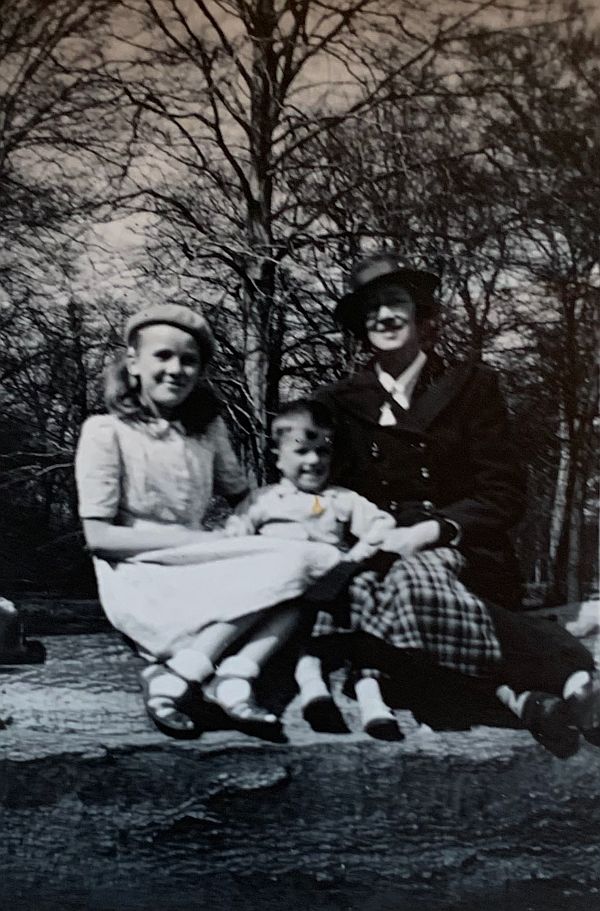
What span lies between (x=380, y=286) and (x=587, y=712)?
118 centimetres

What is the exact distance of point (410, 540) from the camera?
86.7 inches

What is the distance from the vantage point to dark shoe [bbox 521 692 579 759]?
2.15 m

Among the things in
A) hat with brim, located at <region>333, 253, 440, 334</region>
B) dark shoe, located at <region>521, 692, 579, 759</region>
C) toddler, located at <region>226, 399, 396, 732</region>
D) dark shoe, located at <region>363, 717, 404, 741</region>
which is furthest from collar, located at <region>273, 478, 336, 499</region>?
dark shoe, located at <region>521, 692, 579, 759</region>

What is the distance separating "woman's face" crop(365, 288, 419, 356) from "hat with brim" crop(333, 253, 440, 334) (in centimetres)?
2

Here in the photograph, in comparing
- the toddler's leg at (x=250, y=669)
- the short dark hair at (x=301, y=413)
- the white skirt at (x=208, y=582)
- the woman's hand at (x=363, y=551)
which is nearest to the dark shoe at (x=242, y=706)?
the toddler's leg at (x=250, y=669)

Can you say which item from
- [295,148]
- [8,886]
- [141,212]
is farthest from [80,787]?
[295,148]

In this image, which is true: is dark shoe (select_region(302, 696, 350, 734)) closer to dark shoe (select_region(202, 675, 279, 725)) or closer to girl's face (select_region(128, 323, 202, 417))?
dark shoe (select_region(202, 675, 279, 725))

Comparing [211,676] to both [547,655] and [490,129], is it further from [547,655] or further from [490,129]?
[490,129]

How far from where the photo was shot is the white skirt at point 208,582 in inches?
85.4

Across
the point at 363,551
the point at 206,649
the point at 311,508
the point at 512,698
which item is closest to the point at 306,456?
the point at 311,508

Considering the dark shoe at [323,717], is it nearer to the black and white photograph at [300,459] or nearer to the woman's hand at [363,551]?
the black and white photograph at [300,459]

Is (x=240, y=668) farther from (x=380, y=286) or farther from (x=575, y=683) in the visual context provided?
(x=380, y=286)

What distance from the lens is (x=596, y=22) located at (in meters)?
2.28

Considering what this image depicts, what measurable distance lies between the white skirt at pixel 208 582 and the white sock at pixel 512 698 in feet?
1.69
